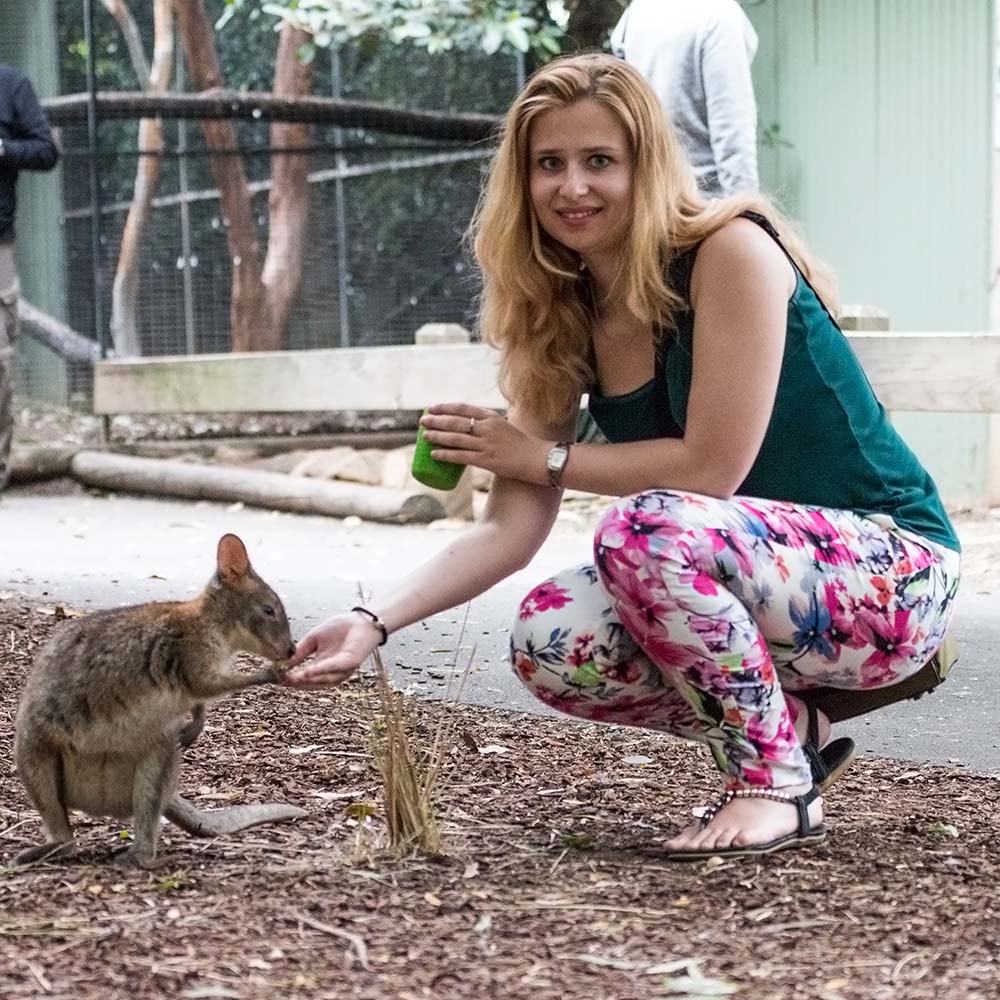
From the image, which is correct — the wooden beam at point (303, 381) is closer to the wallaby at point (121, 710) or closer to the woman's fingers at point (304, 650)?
the woman's fingers at point (304, 650)

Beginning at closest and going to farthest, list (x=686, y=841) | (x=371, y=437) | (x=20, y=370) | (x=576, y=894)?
(x=576, y=894) < (x=686, y=841) < (x=371, y=437) < (x=20, y=370)

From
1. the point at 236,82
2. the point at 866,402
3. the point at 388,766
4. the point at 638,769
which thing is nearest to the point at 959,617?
the point at 638,769

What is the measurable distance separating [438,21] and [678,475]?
21.9 feet

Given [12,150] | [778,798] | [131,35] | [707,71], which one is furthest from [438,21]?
[778,798]

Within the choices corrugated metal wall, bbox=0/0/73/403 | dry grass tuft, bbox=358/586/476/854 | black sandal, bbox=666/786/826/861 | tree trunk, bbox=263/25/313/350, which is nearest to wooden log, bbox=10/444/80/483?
corrugated metal wall, bbox=0/0/73/403

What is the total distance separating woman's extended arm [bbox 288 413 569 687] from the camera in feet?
10.4

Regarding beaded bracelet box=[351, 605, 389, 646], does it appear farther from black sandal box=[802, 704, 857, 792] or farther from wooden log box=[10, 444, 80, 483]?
wooden log box=[10, 444, 80, 483]

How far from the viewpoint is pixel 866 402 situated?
3211 mm

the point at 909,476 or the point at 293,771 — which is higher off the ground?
the point at 909,476

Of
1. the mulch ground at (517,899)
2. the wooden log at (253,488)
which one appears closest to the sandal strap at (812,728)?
the mulch ground at (517,899)

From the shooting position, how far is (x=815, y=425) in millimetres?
3189

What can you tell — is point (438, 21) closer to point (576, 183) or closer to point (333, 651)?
point (576, 183)

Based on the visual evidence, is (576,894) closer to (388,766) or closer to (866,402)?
(388,766)

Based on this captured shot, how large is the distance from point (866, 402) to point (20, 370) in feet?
28.8
